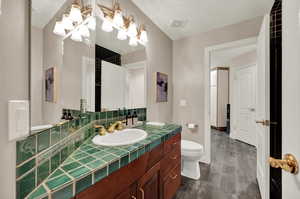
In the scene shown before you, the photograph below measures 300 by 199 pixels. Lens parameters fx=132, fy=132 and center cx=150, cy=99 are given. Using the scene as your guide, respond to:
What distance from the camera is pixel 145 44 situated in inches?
78.3

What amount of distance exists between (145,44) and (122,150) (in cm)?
163

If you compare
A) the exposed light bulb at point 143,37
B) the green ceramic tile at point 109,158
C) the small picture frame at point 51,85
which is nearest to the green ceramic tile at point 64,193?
the green ceramic tile at point 109,158

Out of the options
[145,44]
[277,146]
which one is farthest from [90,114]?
[277,146]

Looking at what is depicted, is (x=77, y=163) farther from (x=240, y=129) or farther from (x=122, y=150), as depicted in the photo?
(x=240, y=129)

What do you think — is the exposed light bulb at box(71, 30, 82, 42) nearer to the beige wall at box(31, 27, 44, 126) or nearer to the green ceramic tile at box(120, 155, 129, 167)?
the beige wall at box(31, 27, 44, 126)

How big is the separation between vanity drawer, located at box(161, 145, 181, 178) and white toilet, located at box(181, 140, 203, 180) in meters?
0.33

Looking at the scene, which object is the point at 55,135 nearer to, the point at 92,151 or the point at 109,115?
the point at 92,151

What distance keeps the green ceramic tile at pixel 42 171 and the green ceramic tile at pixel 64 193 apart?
92 millimetres

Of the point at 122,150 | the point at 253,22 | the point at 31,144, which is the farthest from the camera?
the point at 253,22

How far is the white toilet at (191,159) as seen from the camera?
5.92 ft

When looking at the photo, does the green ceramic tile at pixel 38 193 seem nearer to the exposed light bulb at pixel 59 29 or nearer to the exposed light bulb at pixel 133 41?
the exposed light bulb at pixel 59 29

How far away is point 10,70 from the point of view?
38 cm

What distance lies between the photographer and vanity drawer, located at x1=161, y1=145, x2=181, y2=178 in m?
1.25

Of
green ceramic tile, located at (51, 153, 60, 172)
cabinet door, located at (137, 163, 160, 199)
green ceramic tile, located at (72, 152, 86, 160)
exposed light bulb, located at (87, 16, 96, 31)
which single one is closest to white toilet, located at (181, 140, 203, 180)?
cabinet door, located at (137, 163, 160, 199)
